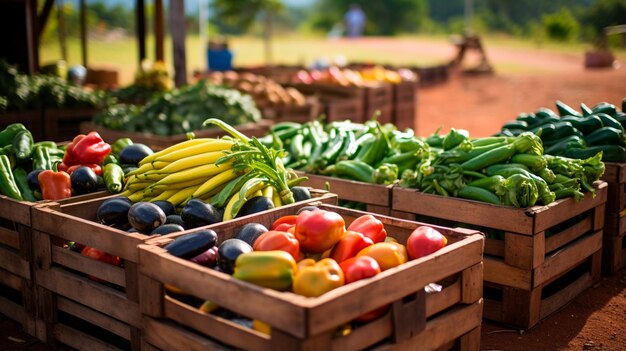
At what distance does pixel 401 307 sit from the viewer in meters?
3.04

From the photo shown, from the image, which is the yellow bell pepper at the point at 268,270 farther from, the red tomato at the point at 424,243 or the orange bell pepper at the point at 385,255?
the red tomato at the point at 424,243

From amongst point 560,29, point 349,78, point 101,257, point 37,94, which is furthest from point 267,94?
point 560,29

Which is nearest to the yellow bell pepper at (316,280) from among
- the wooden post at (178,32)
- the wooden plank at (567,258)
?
the wooden plank at (567,258)

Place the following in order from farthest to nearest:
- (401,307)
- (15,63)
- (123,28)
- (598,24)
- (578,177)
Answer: (123,28) → (598,24) → (15,63) → (578,177) → (401,307)

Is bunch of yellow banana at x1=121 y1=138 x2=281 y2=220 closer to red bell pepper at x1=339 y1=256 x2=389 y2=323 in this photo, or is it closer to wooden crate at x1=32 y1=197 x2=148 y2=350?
wooden crate at x1=32 y1=197 x2=148 y2=350

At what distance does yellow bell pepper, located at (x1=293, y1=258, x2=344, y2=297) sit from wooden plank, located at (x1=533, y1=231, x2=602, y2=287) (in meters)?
1.86

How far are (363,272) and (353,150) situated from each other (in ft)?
8.73

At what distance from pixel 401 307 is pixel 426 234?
46 centimetres

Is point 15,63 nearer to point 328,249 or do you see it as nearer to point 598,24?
point 328,249

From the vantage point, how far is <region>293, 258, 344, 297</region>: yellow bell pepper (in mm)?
2789

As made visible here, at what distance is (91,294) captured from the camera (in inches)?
147

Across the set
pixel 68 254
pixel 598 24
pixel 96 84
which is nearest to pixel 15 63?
pixel 96 84

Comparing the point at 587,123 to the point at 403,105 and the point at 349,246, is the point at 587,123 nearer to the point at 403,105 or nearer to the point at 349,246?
the point at 349,246

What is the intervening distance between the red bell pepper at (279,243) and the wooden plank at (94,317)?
972 millimetres
